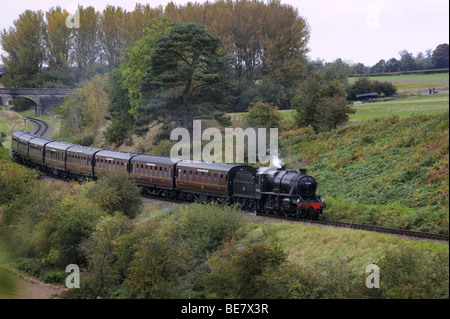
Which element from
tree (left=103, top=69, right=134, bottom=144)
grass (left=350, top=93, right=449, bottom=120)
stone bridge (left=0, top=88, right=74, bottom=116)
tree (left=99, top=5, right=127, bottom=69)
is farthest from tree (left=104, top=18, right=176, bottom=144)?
stone bridge (left=0, top=88, right=74, bottom=116)

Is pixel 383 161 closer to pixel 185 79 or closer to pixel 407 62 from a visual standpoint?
pixel 185 79

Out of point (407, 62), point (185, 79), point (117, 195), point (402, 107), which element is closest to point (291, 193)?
point (117, 195)

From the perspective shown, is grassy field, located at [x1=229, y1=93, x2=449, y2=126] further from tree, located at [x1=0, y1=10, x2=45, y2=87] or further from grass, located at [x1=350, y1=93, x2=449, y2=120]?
tree, located at [x1=0, y1=10, x2=45, y2=87]

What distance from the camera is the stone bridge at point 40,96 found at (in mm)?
100750

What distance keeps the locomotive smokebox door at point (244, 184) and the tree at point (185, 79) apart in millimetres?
22841

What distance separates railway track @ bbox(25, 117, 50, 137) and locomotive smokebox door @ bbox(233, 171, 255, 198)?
58.3 meters

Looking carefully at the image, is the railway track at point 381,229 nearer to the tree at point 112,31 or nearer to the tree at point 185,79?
the tree at point 185,79

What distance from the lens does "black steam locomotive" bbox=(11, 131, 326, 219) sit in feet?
85.7

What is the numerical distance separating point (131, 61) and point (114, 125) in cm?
862

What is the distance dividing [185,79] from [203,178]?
23419mm

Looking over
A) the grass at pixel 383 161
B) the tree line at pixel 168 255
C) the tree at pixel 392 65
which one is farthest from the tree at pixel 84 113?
the tree at pixel 392 65

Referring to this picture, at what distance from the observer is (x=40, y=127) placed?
88.9 m

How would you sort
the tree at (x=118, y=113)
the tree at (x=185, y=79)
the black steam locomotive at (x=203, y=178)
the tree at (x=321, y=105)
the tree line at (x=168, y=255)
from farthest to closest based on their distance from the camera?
1. the tree at (x=118, y=113)
2. the tree at (x=185, y=79)
3. the tree at (x=321, y=105)
4. the black steam locomotive at (x=203, y=178)
5. the tree line at (x=168, y=255)
